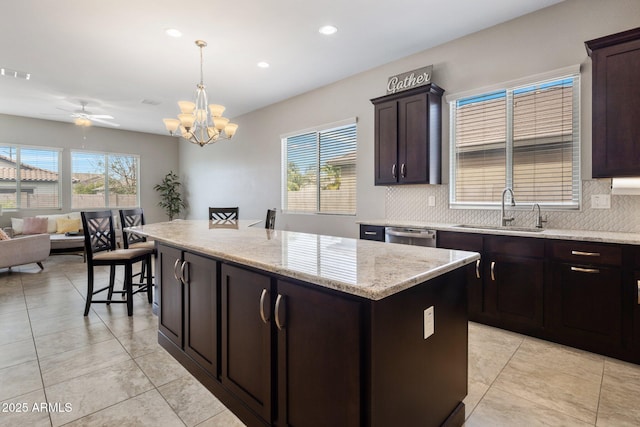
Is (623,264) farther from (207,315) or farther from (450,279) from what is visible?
(207,315)

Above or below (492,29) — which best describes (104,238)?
below

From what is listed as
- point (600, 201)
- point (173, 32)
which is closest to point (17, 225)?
point (173, 32)

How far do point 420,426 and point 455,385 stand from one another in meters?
0.38

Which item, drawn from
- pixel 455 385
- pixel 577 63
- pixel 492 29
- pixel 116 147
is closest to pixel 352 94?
pixel 492 29

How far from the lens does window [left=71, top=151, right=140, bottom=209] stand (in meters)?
7.57

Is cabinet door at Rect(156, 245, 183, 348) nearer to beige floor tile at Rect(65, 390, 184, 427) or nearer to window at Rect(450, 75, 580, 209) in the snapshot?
beige floor tile at Rect(65, 390, 184, 427)

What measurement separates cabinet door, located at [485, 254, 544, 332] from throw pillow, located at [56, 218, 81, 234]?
7.99 metres

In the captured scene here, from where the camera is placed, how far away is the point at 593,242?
2371mm

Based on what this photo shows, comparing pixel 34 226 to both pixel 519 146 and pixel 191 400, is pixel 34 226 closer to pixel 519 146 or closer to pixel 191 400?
pixel 191 400

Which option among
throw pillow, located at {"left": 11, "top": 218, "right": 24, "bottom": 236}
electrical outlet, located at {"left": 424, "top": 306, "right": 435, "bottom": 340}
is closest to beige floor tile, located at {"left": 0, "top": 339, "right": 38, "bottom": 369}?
electrical outlet, located at {"left": 424, "top": 306, "right": 435, "bottom": 340}

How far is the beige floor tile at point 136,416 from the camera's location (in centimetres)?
171

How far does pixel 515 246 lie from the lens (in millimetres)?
2719

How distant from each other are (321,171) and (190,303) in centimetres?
352

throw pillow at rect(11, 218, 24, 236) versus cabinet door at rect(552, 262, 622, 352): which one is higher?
throw pillow at rect(11, 218, 24, 236)
